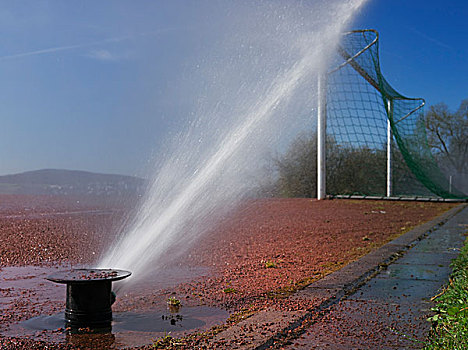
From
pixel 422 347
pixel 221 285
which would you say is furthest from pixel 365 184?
pixel 422 347

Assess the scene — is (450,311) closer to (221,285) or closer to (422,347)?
(422,347)

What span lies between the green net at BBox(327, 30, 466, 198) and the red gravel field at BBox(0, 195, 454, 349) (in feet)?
38.6

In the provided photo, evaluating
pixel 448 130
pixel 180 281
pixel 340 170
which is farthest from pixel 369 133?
pixel 448 130

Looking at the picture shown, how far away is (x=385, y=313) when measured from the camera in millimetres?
3918

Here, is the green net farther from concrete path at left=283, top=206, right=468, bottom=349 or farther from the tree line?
concrete path at left=283, top=206, right=468, bottom=349

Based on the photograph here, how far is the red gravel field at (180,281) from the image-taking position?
12.1 ft

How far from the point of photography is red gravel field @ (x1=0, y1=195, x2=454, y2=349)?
369 centimetres

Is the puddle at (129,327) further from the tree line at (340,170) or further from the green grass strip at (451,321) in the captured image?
the tree line at (340,170)

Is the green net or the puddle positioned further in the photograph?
the green net

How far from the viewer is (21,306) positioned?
4547 millimetres

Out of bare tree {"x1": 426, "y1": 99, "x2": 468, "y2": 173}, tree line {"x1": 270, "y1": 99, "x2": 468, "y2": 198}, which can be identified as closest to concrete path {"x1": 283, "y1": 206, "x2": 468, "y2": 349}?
tree line {"x1": 270, "y1": 99, "x2": 468, "y2": 198}

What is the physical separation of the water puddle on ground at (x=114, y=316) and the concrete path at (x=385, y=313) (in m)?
0.95

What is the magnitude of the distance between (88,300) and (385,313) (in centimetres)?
241

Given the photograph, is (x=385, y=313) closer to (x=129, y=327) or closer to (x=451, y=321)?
(x=451, y=321)
